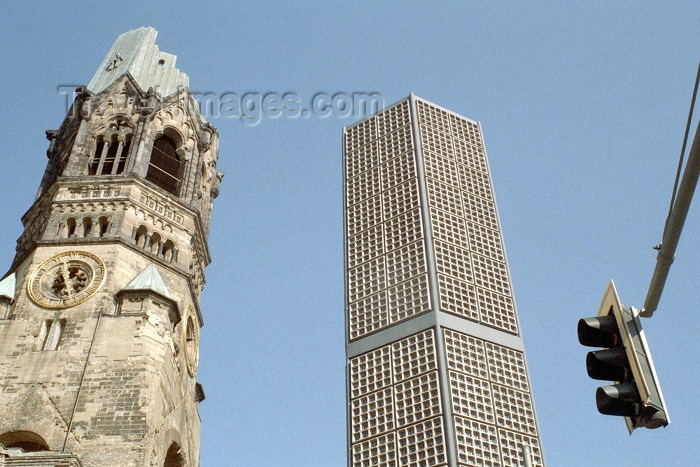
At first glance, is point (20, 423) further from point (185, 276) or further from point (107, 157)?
point (107, 157)

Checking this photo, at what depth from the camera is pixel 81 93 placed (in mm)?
45781

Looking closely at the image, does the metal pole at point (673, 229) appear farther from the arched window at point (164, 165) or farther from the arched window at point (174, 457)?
the arched window at point (164, 165)

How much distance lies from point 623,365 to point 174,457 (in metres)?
29.0

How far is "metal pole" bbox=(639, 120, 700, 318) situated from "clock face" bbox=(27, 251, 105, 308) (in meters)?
29.4

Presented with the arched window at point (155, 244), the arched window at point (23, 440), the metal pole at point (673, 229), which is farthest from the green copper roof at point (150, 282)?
the metal pole at point (673, 229)

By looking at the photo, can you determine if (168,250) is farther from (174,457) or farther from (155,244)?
(174,457)

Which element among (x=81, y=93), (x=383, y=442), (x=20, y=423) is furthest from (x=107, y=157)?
(x=383, y=442)

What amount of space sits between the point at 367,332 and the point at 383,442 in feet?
14.7

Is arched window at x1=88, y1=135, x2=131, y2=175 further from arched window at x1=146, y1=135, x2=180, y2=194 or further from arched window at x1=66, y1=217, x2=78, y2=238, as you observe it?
arched window at x1=66, y1=217, x2=78, y2=238

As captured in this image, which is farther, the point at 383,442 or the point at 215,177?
the point at 215,177

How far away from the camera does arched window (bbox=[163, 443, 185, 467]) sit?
34.6 meters

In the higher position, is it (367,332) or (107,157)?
(107,157)

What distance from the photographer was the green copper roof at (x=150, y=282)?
116 feet

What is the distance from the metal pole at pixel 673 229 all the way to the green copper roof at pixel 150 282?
28.4 metres
